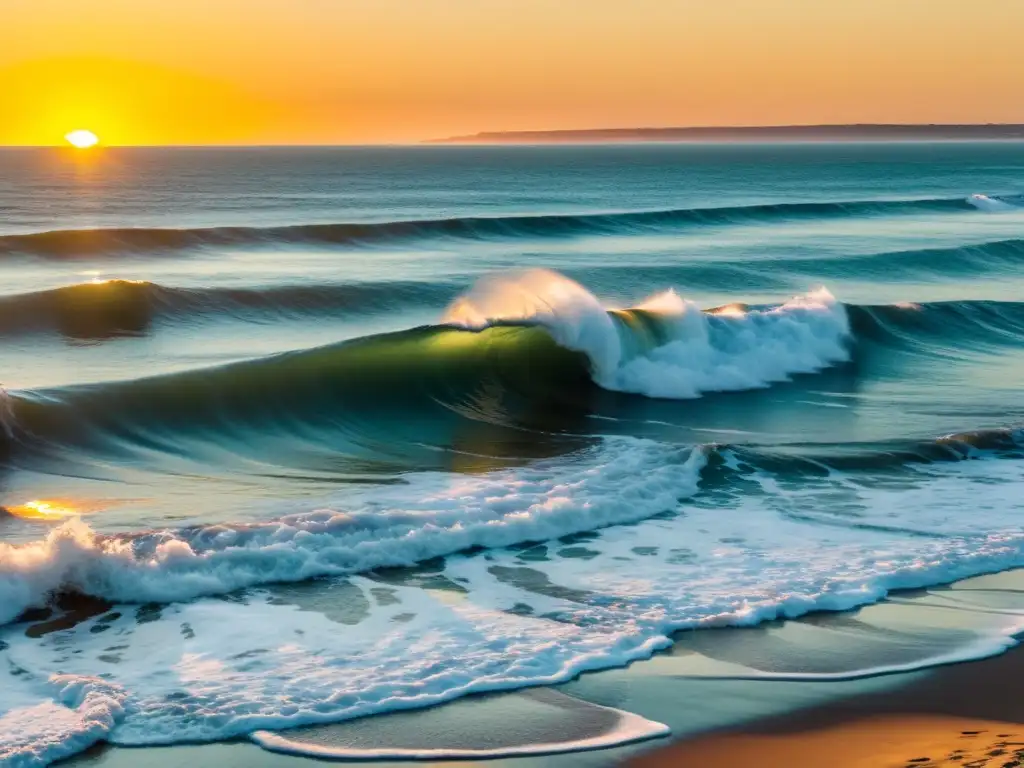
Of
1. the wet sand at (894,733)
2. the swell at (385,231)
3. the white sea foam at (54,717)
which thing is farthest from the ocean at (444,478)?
the swell at (385,231)

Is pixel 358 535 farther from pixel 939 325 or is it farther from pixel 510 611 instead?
pixel 939 325

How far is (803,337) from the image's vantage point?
17672 millimetres

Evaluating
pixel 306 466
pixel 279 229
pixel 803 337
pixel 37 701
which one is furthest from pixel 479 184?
pixel 37 701

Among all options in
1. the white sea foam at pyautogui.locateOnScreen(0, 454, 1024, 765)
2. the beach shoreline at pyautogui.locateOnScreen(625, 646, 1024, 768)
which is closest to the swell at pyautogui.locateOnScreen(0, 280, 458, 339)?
the white sea foam at pyautogui.locateOnScreen(0, 454, 1024, 765)

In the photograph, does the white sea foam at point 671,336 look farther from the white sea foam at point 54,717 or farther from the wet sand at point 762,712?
the white sea foam at point 54,717

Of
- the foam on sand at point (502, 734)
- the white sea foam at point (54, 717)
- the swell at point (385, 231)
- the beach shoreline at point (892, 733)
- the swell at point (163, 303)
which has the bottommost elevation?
the beach shoreline at point (892, 733)

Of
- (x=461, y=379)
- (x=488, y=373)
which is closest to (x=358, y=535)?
(x=461, y=379)

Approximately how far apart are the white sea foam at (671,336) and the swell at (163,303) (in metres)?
3.15

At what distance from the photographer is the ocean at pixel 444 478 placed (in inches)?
265

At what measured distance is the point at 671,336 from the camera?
655 inches

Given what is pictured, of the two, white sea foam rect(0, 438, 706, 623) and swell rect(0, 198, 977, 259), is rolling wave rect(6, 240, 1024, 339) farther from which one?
white sea foam rect(0, 438, 706, 623)

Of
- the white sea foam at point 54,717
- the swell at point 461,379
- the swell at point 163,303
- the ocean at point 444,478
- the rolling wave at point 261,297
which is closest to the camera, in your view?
the white sea foam at point 54,717

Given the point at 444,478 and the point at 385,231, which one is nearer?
the point at 444,478

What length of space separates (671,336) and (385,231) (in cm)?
1812
